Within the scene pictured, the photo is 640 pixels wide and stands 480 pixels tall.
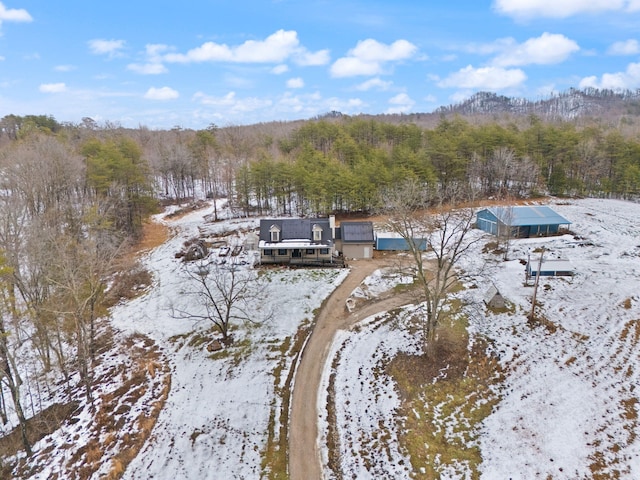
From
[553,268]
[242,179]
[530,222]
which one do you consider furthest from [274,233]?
[530,222]

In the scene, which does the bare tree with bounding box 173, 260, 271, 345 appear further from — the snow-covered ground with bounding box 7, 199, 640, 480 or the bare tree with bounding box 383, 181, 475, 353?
the bare tree with bounding box 383, 181, 475, 353

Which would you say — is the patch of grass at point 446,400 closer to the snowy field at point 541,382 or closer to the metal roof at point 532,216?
the snowy field at point 541,382

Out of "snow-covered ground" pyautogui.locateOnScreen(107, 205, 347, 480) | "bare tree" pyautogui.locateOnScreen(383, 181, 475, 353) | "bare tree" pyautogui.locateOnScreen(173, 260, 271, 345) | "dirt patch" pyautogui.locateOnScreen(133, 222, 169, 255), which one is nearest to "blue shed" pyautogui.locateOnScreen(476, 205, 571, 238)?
"bare tree" pyautogui.locateOnScreen(383, 181, 475, 353)

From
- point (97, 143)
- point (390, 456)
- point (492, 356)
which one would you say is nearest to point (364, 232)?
point (492, 356)

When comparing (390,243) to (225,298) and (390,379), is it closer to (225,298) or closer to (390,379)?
(390,379)

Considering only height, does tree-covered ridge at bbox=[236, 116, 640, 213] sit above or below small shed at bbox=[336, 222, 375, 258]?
above
